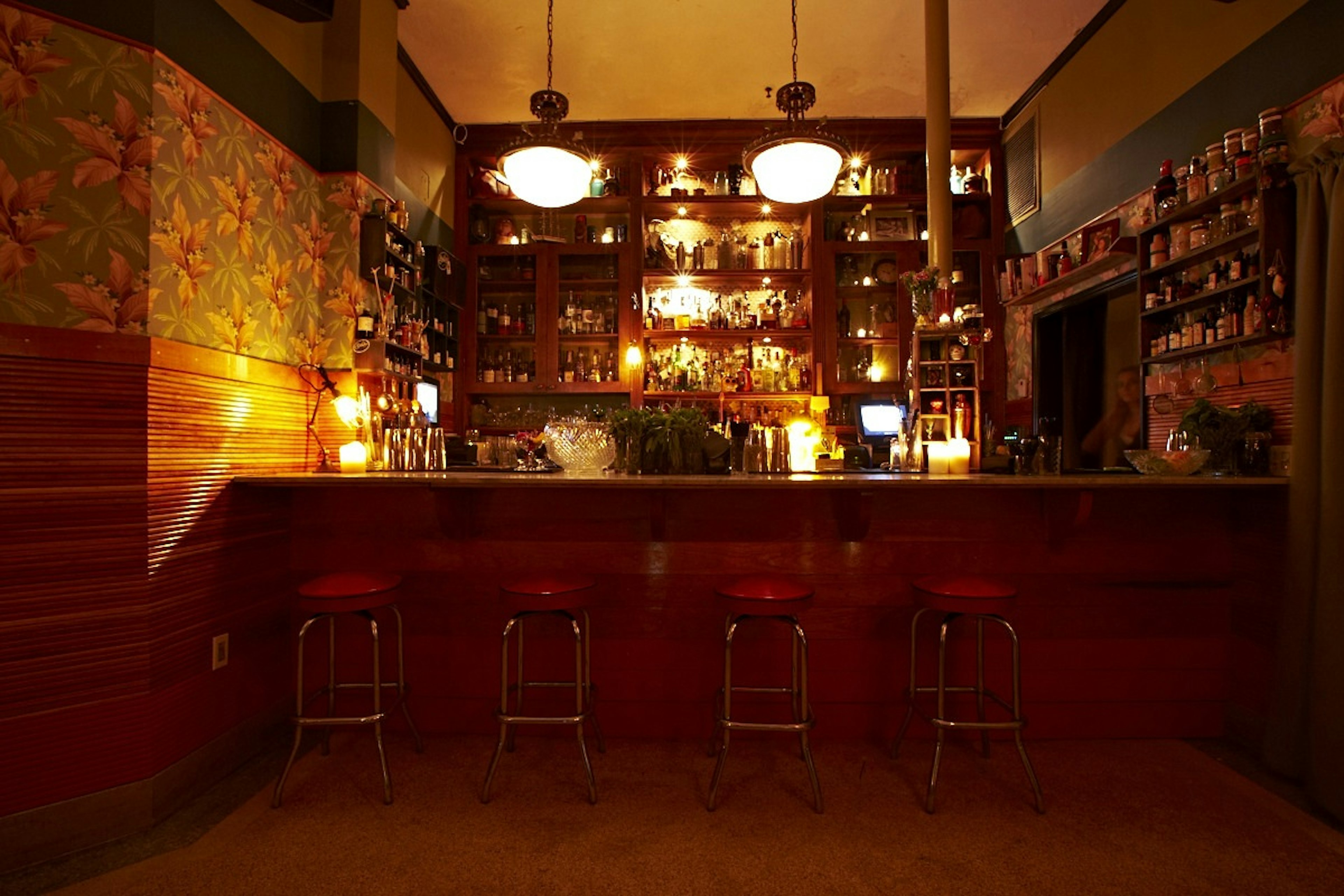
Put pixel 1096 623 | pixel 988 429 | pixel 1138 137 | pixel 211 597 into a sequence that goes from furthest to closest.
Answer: pixel 1138 137 < pixel 988 429 < pixel 1096 623 < pixel 211 597

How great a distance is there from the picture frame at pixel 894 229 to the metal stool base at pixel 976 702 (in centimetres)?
399

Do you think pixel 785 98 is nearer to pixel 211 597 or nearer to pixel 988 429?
pixel 988 429

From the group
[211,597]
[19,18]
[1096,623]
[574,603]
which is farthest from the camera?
[1096,623]

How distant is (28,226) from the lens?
83.9 inches

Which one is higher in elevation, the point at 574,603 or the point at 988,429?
the point at 988,429

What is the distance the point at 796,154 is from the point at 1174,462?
6.90ft

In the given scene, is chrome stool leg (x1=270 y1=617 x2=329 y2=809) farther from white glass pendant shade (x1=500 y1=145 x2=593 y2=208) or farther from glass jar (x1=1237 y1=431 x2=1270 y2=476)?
glass jar (x1=1237 y1=431 x2=1270 y2=476)

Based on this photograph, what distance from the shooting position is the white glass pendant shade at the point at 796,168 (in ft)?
10.2

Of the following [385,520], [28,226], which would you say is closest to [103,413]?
[28,226]

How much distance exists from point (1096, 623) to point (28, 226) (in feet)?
13.6

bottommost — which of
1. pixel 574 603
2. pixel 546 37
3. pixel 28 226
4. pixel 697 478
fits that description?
pixel 574 603

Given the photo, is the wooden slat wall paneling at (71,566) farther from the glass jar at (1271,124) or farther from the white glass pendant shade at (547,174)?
the glass jar at (1271,124)

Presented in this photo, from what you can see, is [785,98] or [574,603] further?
[785,98]

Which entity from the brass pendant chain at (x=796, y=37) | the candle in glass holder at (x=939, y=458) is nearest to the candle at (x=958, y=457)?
the candle in glass holder at (x=939, y=458)
